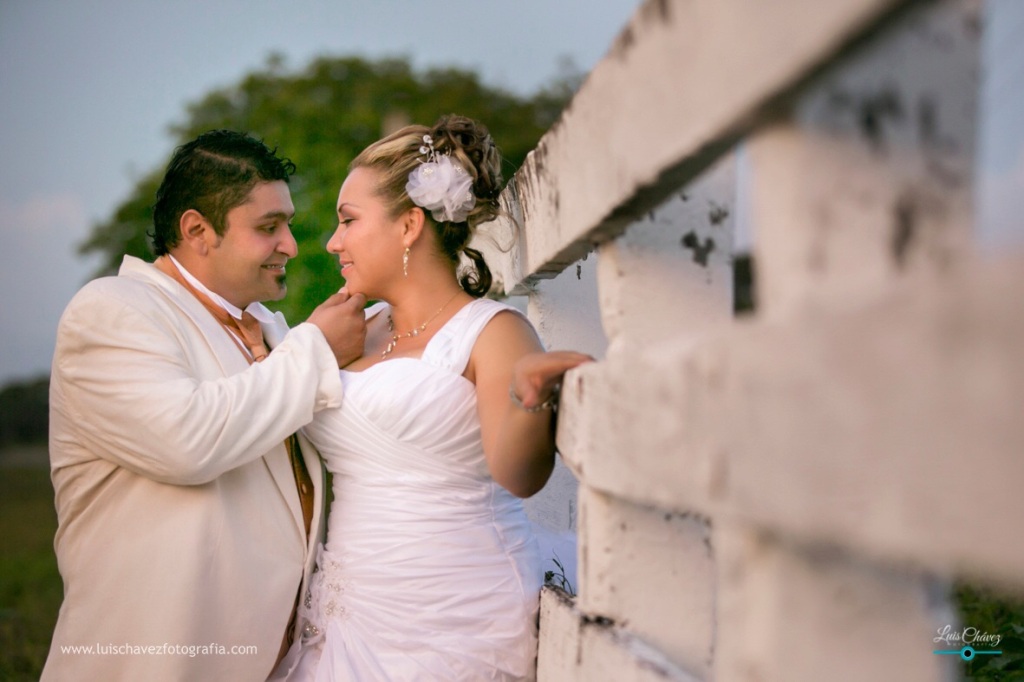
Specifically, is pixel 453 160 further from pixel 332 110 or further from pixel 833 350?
pixel 332 110

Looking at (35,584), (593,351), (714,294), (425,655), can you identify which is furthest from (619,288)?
(35,584)

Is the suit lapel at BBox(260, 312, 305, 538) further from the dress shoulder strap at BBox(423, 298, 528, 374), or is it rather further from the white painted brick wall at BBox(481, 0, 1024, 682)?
the white painted brick wall at BBox(481, 0, 1024, 682)

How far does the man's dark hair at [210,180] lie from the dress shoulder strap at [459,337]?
1090 millimetres

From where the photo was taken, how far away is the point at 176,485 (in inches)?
109

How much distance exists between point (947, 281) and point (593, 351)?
261 cm

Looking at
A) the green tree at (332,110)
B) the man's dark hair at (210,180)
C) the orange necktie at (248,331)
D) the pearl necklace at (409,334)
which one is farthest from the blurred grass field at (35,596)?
the green tree at (332,110)

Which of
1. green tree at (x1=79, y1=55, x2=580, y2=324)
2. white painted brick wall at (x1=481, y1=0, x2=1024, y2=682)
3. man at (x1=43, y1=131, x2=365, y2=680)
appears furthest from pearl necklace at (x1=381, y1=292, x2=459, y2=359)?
green tree at (x1=79, y1=55, x2=580, y2=324)

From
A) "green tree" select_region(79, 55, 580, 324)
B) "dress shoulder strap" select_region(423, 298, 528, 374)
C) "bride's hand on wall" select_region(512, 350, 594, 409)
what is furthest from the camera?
"green tree" select_region(79, 55, 580, 324)

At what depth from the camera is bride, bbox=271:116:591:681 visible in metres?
2.60

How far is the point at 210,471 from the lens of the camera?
2.65 meters

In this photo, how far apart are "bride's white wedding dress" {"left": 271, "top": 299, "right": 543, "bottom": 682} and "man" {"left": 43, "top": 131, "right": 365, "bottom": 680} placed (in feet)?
0.41

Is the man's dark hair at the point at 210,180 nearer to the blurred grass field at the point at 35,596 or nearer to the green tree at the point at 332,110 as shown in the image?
the blurred grass field at the point at 35,596

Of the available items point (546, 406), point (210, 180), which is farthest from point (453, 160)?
point (546, 406)

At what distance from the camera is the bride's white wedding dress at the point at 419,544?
259 centimetres
